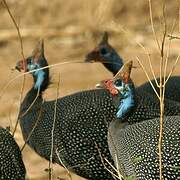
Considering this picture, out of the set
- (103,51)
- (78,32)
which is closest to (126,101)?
(103,51)

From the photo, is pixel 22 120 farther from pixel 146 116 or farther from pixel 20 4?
pixel 20 4

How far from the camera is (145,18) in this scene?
12359 mm

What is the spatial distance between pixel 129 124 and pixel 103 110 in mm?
675

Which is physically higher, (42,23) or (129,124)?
(129,124)

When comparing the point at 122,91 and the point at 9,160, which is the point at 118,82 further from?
the point at 9,160

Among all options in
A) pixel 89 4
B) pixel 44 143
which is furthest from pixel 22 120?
pixel 89 4

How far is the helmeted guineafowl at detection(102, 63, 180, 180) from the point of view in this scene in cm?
557

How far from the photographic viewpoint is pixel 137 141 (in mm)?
5785

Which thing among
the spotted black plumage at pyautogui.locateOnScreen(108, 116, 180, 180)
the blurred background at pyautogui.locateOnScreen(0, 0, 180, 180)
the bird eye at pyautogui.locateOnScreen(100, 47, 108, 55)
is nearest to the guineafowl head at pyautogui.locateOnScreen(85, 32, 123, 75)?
the bird eye at pyautogui.locateOnScreen(100, 47, 108, 55)

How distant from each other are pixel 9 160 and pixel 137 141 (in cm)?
86

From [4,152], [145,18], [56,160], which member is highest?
[4,152]

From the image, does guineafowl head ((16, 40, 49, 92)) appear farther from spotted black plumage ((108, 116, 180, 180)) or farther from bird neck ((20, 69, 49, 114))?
spotted black plumage ((108, 116, 180, 180))

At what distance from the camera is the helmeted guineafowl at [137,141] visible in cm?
557

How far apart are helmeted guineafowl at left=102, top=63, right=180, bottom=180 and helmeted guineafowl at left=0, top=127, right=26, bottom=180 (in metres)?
0.59
